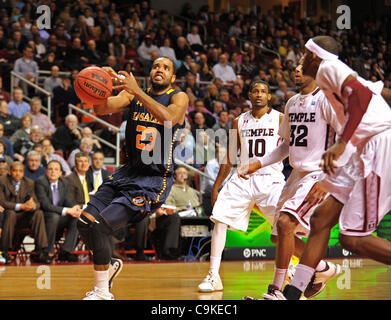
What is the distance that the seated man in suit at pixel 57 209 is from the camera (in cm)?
969

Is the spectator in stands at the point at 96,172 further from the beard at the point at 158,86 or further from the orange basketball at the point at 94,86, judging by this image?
the orange basketball at the point at 94,86

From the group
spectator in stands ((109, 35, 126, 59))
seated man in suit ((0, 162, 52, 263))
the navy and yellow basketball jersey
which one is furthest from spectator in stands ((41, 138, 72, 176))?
the navy and yellow basketball jersey

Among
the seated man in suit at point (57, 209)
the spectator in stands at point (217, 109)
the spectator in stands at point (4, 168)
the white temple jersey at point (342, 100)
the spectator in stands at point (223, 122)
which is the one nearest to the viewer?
the white temple jersey at point (342, 100)

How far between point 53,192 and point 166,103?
501 cm


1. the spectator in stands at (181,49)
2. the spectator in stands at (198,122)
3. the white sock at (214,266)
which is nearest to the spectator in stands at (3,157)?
the spectator in stands at (198,122)

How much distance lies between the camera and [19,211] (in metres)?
9.60

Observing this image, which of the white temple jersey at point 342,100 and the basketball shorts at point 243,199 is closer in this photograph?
the white temple jersey at point 342,100

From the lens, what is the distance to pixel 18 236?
9.82 metres

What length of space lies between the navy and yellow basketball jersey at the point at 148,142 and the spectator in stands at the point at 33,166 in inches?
203

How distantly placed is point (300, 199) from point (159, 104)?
1.33 meters

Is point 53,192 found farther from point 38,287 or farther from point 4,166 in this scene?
point 38,287

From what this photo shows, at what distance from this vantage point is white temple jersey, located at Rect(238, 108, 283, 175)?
6.79m

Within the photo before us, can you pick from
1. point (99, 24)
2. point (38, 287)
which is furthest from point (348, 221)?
point (99, 24)

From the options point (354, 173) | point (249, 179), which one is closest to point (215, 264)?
point (249, 179)
